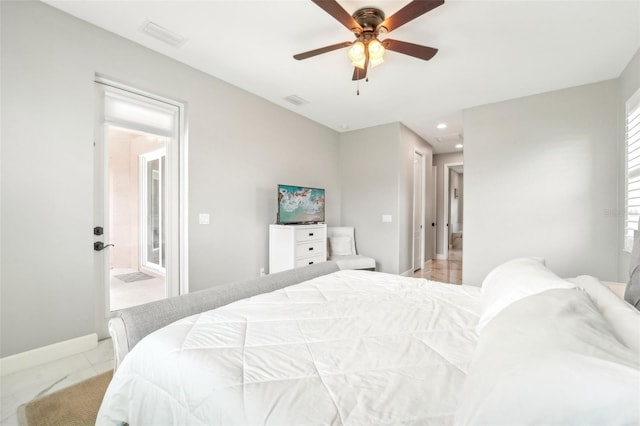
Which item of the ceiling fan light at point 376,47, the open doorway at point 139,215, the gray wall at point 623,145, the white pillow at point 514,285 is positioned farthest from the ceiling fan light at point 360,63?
the gray wall at point 623,145

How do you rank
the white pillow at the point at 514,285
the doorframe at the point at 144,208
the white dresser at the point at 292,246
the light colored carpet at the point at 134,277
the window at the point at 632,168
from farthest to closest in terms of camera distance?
the white dresser at the point at 292,246
the doorframe at the point at 144,208
the light colored carpet at the point at 134,277
the window at the point at 632,168
the white pillow at the point at 514,285

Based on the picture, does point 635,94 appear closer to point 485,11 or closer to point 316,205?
point 485,11

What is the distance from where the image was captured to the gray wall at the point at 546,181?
3.10m

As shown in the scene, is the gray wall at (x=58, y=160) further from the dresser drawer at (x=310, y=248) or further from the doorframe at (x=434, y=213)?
the doorframe at (x=434, y=213)

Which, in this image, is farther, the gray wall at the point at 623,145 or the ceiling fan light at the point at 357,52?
the gray wall at the point at 623,145

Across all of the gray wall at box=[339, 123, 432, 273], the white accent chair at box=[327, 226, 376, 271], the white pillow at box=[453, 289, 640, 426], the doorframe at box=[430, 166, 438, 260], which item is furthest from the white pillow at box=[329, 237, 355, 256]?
the white pillow at box=[453, 289, 640, 426]

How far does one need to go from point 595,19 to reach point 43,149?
14.3 feet

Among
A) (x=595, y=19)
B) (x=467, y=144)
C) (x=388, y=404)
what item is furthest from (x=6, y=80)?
(x=467, y=144)

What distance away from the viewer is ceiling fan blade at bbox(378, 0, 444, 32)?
1643 millimetres

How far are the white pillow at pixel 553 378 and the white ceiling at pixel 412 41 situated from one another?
2.22 meters

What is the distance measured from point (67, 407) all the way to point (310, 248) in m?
2.63

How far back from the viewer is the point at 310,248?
3.75 m

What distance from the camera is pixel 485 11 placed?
Result: 2.04m

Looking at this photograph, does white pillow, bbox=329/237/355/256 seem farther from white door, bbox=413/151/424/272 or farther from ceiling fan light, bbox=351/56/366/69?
ceiling fan light, bbox=351/56/366/69
